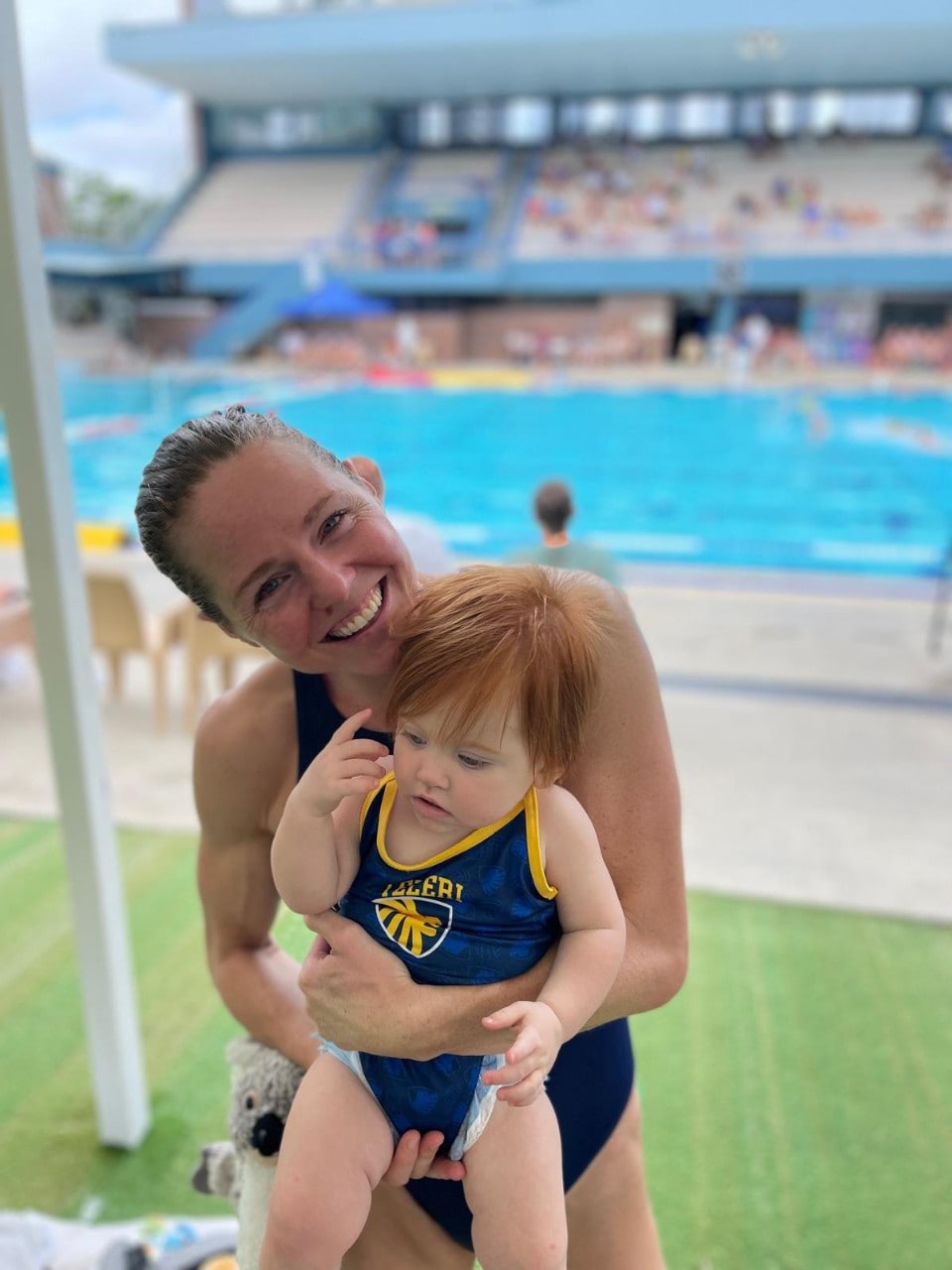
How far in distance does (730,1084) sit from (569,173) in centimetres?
2914

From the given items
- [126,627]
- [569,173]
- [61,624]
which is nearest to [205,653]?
[126,627]

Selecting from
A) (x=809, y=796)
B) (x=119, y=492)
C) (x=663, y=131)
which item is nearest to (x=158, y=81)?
(x=663, y=131)

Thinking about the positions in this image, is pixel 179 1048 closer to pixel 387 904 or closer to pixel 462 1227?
pixel 462 1227

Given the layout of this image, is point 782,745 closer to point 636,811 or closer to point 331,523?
point 636,811

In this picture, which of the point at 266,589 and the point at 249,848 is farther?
the point at 249,848

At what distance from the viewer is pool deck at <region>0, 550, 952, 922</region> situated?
12.3 ft

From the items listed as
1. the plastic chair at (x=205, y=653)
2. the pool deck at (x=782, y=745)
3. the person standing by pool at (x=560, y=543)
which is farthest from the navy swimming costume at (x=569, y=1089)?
the plastic chair at (x=205, y=653)

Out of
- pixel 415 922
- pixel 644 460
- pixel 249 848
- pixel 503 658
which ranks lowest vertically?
pixel 644 460

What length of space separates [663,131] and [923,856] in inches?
1156

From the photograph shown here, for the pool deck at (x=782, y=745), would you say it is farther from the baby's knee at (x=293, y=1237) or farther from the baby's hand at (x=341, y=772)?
the baby's hand at (x=341, y=772)

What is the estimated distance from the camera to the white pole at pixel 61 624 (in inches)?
75.0

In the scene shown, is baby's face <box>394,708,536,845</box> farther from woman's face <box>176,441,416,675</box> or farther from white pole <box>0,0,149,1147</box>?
white pole <box>0,0,149,1147</box>

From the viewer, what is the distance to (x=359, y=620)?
0.91 meters

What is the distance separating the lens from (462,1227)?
1.08m
